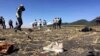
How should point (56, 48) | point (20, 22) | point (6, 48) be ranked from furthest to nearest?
point (20, 22)
point (6, 48)
point (56, 48)

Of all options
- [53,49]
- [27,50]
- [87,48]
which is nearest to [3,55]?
[27,50]

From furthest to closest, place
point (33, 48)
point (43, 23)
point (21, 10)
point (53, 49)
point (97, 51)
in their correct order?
1. point (43, 23)
2. point (21, 10)
3. point (33, 48)
4. point (53, 49)
5. point (97, 51)

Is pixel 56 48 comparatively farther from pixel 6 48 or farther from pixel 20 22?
pixel 20 22

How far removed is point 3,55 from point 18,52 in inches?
33.8

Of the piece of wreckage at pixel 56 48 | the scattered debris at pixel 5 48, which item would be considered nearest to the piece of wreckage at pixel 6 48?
the scattered debris at pixel 5 48

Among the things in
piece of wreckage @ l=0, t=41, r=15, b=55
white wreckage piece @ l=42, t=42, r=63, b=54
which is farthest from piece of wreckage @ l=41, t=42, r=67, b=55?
piece of wreckage @ l=0, t=41, r=15, b=55

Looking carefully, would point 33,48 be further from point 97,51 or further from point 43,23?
point 43,23

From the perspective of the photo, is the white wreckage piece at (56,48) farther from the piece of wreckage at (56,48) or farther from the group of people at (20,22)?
the group of people at (20,22)

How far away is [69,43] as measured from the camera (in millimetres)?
15148

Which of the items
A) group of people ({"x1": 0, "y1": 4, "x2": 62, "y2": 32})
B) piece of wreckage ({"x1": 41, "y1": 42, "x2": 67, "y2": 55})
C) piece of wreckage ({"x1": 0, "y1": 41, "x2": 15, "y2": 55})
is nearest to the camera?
piece of wreckage ({"x1": 41, "y1": 42, "x2": 67, "y2": 55})

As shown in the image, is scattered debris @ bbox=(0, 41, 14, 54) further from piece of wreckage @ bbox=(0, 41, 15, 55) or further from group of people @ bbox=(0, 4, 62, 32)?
group of people @ bbox=(0, 4, 62, 32)

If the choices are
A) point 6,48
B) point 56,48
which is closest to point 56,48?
point 56,48

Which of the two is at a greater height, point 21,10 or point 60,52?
point 21,10

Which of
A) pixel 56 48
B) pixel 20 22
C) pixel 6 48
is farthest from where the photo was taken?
pixel 20 22
